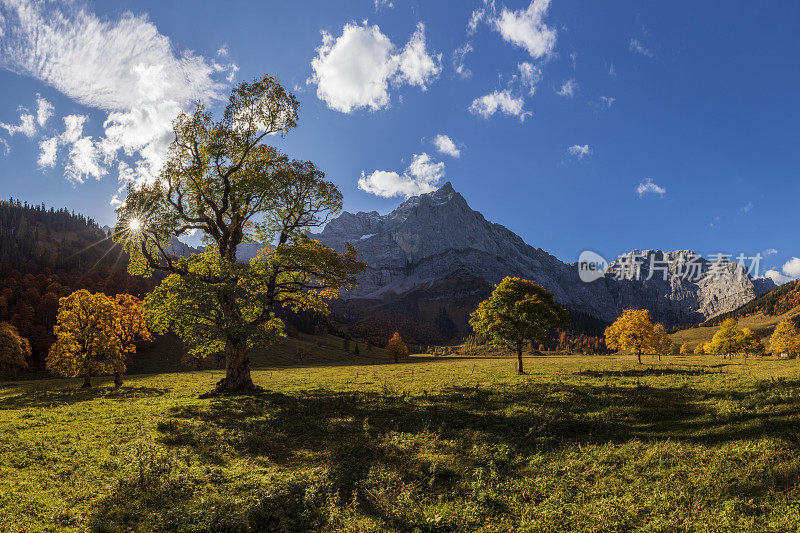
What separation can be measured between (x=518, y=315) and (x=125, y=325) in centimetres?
5050

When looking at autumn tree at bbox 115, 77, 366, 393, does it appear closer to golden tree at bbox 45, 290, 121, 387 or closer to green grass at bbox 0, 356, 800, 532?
green grass at bbox 0, 356, 800, 532

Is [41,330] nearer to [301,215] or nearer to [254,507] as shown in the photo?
[301,215]

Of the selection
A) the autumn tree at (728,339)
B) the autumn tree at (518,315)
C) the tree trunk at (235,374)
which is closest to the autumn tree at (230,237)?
the tree trunk at (235,374)

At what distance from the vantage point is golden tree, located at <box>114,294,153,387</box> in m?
43.8

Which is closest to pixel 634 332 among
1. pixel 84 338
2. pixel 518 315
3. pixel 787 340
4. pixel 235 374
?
pixel 518 315

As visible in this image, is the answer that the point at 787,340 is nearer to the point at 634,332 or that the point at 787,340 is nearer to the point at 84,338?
the point at 634,332

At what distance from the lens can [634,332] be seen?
62.2m

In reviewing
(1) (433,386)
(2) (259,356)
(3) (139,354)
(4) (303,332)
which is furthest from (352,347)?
(1) (433,386)

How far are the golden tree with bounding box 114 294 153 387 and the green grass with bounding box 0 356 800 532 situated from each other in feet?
84.2

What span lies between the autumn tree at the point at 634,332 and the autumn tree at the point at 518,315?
26790 millimetres

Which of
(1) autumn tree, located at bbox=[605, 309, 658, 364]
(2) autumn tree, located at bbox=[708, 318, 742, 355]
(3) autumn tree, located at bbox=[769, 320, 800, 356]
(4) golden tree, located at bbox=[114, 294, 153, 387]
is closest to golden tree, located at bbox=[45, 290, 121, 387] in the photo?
(4) golden tree, located at bbox=[114, 294, 153, 387]

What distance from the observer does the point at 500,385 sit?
30.9 meters

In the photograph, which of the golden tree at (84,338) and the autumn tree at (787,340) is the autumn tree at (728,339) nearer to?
the autumn tree at (787,340)

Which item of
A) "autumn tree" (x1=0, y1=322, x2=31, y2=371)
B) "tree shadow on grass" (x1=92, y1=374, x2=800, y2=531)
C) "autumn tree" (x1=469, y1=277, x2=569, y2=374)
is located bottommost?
"autumn tree" (x1=0, y1=322, x2=31, y2=371)
